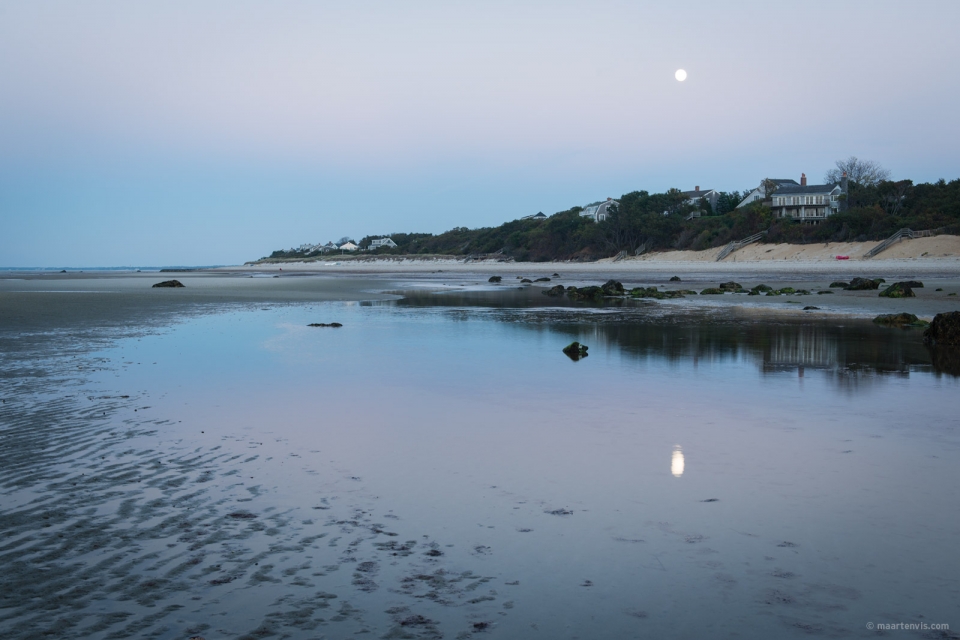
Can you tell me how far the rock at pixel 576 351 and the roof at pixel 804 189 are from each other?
6812 cm

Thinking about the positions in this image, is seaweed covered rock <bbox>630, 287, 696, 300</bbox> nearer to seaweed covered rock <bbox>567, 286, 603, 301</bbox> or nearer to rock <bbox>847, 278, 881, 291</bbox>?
seaweed covered rock <bbox>567, 286, 603, 301</bbox>

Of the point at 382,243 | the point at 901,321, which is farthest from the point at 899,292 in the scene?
the point at 382,243

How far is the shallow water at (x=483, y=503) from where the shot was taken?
3.45m

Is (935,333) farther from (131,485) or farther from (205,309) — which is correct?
(205,309)

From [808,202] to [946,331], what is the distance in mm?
64849

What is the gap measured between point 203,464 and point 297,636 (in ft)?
10.0

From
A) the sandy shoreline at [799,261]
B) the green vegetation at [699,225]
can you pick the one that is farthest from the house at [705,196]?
the sandy shoreline at [799,261]

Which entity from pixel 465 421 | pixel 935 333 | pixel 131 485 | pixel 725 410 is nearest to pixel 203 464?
pixel 131 485

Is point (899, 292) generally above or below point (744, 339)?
above

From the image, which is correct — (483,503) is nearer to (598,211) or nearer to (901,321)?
(901,321)

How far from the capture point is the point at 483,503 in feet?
16.2

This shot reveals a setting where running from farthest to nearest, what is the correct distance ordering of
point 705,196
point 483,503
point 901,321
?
point 705,196 → point 901,321 → point 483,503

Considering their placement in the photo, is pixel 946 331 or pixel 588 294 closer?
pixel 946 331

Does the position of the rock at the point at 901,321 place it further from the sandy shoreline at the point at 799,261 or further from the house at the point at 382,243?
the house at the point at 382,243
